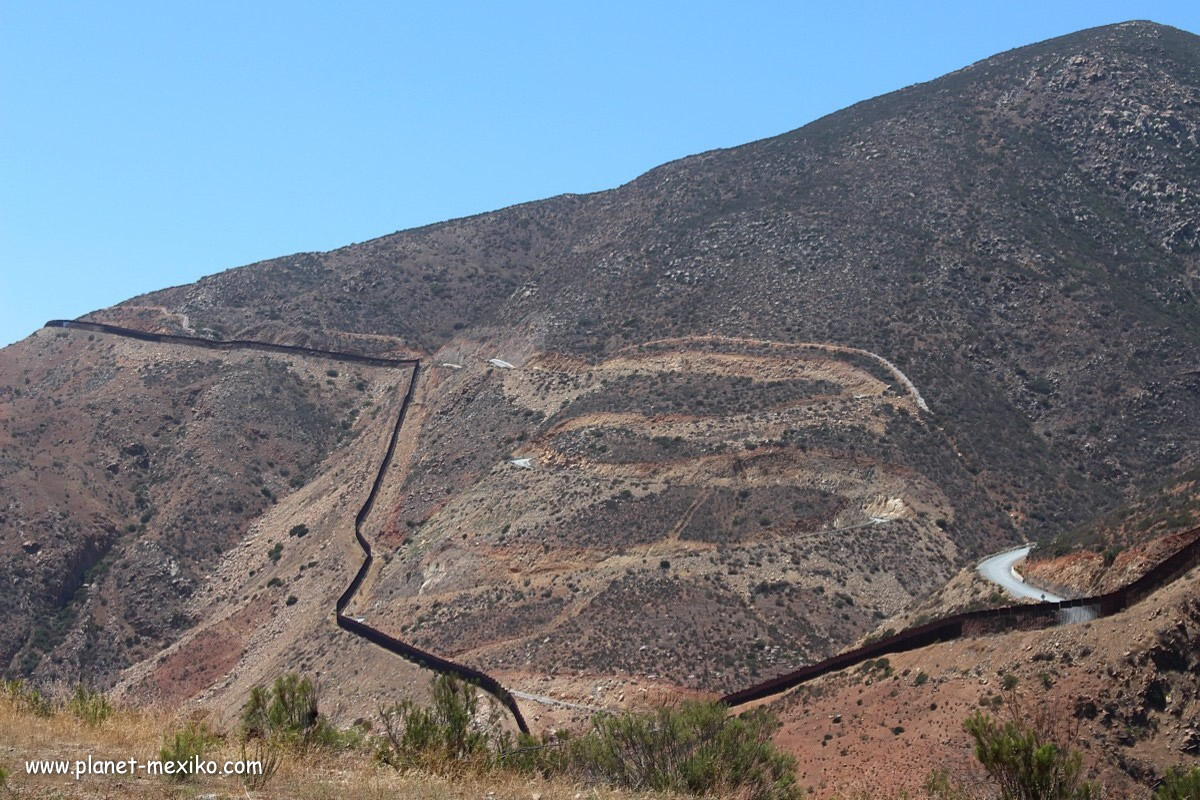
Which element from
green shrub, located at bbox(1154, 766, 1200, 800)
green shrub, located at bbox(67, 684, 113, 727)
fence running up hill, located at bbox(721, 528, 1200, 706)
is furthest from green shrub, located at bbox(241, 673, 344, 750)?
fence running up hill, located at bbox(721, 528, 1200, 706)

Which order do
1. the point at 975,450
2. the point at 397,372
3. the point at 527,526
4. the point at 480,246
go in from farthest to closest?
the point at 480,246, the point at 397,372, the point at 975,450, the point at 527,526

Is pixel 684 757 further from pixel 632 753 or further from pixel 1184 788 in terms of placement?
pixel 1184 788

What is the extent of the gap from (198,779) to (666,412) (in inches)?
1814

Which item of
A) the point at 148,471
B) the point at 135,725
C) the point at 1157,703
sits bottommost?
the point at 1157,703

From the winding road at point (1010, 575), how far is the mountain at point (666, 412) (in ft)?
8.05

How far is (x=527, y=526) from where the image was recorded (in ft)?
177

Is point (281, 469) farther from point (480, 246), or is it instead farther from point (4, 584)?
point (480, 246)

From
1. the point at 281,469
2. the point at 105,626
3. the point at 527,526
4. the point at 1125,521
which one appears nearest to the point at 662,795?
the point at 1125,521

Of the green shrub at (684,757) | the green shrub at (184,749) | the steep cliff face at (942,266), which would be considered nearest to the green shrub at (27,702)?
the green shrub at (184,749)

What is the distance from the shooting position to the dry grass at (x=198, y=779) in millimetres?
14148

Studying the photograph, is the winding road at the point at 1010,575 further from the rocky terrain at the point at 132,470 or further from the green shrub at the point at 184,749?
the rocky terrain at the point at 132,470

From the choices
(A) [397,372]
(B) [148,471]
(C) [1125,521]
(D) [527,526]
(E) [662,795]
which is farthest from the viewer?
(A) [397,372]

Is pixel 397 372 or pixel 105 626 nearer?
pixel 105 626

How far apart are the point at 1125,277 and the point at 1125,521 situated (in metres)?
38.0
